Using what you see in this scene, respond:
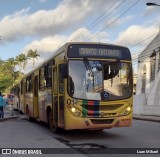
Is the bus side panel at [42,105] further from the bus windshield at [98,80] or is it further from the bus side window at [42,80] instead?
the bus windshield at [98,80]

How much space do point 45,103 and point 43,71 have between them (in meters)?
1.72

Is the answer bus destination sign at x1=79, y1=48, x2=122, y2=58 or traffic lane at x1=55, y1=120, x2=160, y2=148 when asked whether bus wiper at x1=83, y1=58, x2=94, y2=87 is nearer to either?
bus destination sign at x1=79, y1=48, x2=122, y2=58

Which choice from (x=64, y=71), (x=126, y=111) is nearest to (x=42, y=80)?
(x=64, y=71)

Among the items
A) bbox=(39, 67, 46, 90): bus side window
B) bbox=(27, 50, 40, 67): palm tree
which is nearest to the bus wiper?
bbox=(39, 67, 46, 90): bus side window

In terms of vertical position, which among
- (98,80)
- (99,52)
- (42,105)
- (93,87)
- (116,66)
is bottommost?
(42,105)

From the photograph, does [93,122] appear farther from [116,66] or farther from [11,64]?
[11,64]

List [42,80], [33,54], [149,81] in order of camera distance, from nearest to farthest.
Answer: [42,80] → [149,81] → [33,54]

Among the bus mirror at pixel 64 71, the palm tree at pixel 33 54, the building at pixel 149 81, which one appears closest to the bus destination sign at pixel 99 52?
the bus mirror at pixel 64 71

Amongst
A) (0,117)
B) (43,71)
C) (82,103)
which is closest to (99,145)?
(82,103)

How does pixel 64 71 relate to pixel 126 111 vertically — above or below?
above

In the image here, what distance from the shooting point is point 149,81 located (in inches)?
1960

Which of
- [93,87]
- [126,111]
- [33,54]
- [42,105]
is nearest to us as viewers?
[93,87]

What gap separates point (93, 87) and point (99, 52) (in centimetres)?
140

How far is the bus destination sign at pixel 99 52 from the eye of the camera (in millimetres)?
14016
